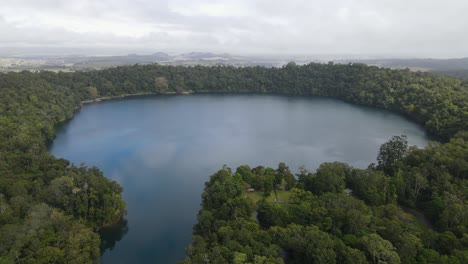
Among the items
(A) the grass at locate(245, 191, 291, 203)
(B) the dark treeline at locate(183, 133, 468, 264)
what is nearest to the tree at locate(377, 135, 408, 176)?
(B) the dark treeline at locate(183, 133, 468, 264)

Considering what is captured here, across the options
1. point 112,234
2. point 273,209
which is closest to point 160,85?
point 112,234

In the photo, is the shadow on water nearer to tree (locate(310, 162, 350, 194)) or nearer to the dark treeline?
the dark treeline

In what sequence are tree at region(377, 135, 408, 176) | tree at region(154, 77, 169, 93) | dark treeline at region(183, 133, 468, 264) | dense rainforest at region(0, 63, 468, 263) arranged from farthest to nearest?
tree at region(154, 77, 169, 93)
tree at region(377, 135, 408, 176)
dense rainforest at region(0, 63, 468, 263)
dark treeline at region(183, 133, 468, 264)

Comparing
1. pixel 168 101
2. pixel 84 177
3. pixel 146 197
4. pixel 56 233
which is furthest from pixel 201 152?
pixel 168 101

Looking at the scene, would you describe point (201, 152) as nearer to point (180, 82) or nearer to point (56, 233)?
point (56, 233)

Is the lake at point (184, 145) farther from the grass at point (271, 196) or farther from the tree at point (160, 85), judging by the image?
the tree at point (160, 85)

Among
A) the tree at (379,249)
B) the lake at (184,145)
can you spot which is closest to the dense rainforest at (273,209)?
the tree at (379,249)
